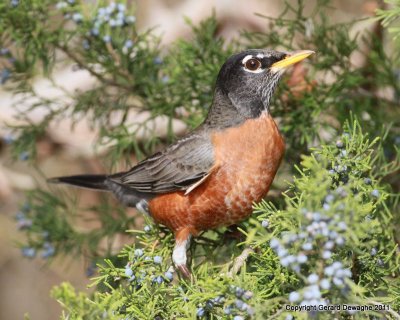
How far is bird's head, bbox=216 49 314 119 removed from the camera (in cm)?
272

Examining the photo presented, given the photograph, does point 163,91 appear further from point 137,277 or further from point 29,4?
point 137,277

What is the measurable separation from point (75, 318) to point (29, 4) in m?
1.71

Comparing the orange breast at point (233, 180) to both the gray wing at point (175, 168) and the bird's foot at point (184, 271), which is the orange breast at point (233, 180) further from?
the bird's foot at point (184, 271)

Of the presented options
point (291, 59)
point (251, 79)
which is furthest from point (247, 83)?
point (291, 59)

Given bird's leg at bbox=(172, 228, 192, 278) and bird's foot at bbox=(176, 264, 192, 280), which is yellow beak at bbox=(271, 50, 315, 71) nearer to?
bird's leg at bbox=(172, 228, 192, 278)

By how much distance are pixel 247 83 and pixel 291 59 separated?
25cm

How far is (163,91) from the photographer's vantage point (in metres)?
3.01

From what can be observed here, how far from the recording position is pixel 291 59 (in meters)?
2.61

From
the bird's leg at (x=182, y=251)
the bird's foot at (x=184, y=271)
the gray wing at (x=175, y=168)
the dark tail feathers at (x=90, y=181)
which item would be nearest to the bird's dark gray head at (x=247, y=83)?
the gray wing at (x=175, y=168)

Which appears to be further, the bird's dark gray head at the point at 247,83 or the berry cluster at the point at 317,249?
the bird's dark gray head at the point at 247,83

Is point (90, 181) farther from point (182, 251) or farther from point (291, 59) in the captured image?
point (291, 59)

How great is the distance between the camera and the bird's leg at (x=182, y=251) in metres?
2.37

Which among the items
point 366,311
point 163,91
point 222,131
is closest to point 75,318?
point 366,311

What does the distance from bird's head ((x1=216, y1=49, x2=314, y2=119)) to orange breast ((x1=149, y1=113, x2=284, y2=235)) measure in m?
0.09
